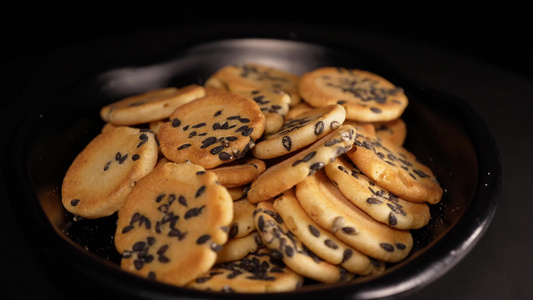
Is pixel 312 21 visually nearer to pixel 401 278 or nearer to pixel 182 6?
pixel 182 6

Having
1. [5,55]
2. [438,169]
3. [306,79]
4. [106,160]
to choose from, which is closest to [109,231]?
[106,160]

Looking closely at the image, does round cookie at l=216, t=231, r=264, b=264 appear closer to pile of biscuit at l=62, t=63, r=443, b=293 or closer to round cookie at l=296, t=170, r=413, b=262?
pile of biscuit at l=62, t=63, r=443, b=293

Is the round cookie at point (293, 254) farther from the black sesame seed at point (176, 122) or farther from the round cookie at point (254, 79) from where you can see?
the round cookie at point (254, 79)

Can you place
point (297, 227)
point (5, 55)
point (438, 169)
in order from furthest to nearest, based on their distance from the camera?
point (5, 55)
point (438, 169)
point (297, 227)

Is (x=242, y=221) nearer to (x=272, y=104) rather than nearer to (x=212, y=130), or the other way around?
(x=212, y=130)

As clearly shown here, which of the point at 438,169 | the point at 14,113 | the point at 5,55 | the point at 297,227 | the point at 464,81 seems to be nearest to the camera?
the point at 297,227

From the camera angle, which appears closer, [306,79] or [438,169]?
[438,169]
